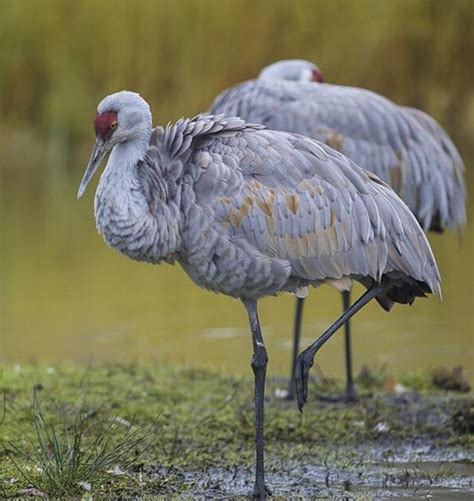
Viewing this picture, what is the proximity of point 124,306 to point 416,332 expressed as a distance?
257 centimetres

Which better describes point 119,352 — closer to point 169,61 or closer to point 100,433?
point 100,433

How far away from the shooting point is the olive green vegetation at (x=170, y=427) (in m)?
6.77

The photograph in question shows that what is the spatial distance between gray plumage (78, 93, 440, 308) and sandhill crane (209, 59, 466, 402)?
1.94 m

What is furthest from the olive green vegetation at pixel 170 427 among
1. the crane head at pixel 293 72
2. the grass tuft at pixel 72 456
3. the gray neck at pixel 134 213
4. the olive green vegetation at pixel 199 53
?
the olive green vegetation at pixel 199 53

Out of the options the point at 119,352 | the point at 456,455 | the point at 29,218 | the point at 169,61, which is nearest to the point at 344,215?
the point at 456,455

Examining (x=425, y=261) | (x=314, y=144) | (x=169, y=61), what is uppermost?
(x=169, y=61)

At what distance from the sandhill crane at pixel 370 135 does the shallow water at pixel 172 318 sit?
4.00ft

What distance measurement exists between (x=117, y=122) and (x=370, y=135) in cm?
260

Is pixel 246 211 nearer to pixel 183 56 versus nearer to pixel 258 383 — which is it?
pixel 258 383

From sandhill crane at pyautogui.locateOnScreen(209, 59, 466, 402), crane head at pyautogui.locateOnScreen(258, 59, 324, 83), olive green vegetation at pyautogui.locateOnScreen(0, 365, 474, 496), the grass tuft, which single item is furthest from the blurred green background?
the grass tuft

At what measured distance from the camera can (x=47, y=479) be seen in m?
6.59

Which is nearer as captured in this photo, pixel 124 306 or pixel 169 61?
pixel 124 306

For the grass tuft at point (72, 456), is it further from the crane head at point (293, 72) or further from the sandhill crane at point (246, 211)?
the crane head at point (293, 72)

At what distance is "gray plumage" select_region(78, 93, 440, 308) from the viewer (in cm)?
685
